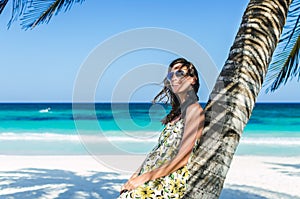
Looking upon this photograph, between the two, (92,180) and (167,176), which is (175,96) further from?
(92,180)

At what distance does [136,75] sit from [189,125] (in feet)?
4.34

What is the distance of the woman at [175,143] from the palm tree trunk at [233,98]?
0.06 meters

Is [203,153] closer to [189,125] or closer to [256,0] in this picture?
[189,125]

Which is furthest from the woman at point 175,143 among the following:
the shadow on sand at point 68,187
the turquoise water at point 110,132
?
the turquoise water at point 110,132

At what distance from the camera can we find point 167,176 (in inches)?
74.7

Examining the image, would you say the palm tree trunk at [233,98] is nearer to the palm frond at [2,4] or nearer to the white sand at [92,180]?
the palm frond at [2,4]

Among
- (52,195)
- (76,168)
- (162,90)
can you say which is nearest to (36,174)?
(76,168)

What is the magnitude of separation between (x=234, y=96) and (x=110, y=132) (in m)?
23.1

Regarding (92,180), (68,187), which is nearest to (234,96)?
(68,187)

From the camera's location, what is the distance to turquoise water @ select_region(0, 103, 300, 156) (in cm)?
1603

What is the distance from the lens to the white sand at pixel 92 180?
6.92 meters

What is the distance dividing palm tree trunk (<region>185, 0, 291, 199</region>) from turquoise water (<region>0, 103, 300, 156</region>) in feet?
25.5

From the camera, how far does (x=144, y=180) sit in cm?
193

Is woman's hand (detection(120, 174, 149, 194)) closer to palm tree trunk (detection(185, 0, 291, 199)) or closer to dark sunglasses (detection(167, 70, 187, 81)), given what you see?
palm tree trunk (detection(185, 0, 291, 199))
